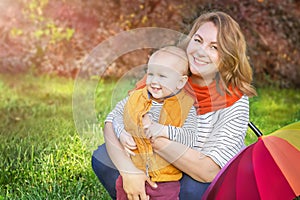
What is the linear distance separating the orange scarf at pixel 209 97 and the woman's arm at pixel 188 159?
0.21 metres

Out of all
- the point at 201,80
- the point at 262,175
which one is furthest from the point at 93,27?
the point at 262,175

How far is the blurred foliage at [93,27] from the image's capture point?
6730mm

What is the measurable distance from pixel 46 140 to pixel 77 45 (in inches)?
100

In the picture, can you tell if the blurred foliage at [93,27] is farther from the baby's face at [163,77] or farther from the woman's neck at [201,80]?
the baby's face at [163,77]

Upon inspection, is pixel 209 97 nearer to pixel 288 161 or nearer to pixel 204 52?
pixel 204 52

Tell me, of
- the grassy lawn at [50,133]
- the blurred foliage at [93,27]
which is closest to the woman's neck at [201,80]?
the grassy lawn at [50,133]

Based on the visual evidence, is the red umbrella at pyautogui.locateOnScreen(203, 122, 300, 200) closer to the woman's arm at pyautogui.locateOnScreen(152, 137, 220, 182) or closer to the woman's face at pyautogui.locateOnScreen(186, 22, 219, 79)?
the woman's arm at pyautogui.locateOnScreen(152, 137, 220, 182)

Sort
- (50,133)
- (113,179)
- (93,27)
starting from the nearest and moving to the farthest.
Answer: (113,179), (50,133), (93,27)

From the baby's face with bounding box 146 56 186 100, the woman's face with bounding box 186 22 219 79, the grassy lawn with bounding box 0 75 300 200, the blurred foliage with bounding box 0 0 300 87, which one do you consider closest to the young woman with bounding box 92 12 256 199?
the woman's face with bounding box 186 22 219 79

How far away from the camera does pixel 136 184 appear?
8.72ft

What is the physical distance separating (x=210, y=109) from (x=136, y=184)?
425 millimetres

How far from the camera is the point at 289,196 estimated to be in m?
2.59

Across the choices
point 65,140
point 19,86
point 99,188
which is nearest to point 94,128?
point 65,140

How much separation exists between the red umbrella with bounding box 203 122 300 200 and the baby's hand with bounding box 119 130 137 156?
0.33m
